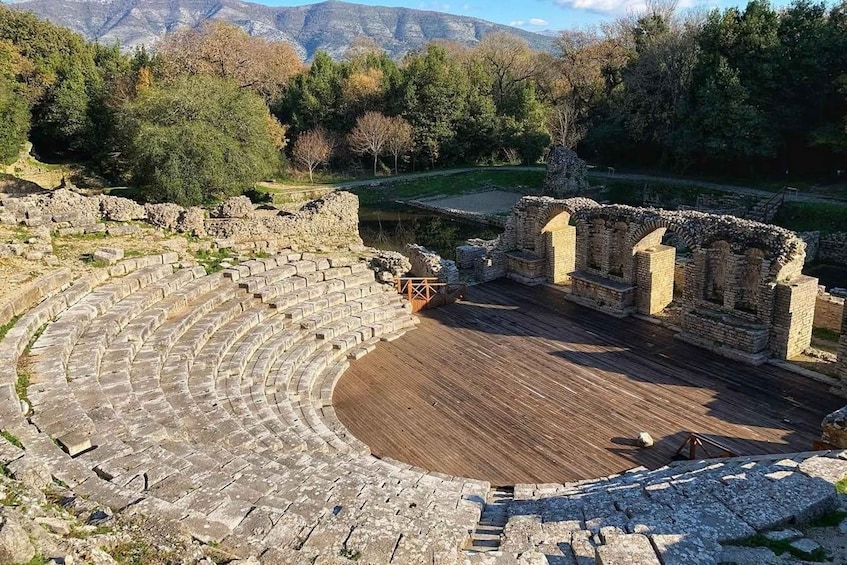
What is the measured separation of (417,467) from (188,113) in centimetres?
2720

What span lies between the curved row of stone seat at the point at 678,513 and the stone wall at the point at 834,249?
67.0 feet

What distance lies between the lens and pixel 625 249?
17594 mm

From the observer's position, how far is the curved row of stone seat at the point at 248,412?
6363 millimetres

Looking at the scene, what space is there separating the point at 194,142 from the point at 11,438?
86.2 feet

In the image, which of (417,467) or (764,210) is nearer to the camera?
(417,467)

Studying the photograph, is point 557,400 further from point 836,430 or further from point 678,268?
point 678,268

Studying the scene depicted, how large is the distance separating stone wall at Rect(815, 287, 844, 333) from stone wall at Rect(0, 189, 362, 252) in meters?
15.5

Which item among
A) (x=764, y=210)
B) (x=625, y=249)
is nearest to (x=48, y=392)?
(x=625, y=249)

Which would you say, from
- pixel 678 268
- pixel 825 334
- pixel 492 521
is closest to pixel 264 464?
pixel 492 521

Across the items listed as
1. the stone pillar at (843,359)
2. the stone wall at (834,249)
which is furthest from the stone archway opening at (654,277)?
the stone wall at (834,249)

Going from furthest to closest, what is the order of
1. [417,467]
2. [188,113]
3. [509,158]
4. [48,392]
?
[509,158] < [188,113] < [417,467] < [48,392]

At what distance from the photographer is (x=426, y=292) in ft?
58.5

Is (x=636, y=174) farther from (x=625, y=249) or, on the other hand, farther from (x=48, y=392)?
(x=48, y=392)

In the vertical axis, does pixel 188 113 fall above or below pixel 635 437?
above
